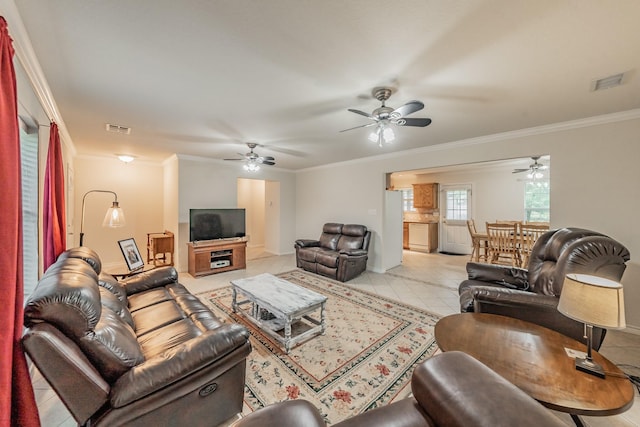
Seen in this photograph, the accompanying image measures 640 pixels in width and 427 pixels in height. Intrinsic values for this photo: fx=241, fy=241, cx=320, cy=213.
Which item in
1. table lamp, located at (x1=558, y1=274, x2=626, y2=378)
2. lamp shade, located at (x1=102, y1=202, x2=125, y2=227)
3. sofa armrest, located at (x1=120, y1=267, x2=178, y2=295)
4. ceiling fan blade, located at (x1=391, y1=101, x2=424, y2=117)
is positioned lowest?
sofa armrest, located at (x1=120, y1=267, x2=178, y2=295)

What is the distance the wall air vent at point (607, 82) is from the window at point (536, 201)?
4726mm

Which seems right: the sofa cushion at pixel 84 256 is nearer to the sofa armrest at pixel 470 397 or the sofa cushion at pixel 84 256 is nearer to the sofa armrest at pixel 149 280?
the sofa armrest at pixel 149 280

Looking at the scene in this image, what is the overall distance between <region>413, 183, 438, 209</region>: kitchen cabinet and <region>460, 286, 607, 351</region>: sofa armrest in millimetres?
5863

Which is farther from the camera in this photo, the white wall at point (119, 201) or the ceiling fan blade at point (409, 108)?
the white wall at point (119, 201)

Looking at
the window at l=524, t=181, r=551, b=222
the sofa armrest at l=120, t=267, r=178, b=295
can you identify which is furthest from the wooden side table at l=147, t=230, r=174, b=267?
the window at l=524, t=181, r=551, b=222

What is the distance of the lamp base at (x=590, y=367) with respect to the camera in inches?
50.6

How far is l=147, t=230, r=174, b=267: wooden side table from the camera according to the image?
16.5ft

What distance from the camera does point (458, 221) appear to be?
23.6 feet

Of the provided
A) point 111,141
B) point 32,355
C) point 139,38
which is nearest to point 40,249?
point 32,355

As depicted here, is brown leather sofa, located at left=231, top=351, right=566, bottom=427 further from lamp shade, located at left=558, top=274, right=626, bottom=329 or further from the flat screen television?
the flat screen television

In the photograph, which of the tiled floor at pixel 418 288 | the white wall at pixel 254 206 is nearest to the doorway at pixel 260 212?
the white wall at pixel 254 206

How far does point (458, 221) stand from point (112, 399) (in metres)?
7.97

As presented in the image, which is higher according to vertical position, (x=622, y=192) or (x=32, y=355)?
(x=622, y=192)

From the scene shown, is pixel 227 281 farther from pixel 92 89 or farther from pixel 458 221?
pixel 458 221
